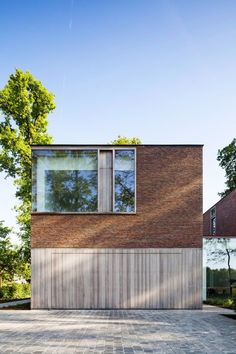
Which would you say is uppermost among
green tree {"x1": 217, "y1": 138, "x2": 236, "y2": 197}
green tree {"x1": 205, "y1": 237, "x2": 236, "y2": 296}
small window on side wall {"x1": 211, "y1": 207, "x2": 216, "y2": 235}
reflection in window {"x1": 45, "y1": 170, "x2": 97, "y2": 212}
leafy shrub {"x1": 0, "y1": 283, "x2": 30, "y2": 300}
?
green tree {"x1": 217, "y1": 138, "x2": 236, "y2": 197}

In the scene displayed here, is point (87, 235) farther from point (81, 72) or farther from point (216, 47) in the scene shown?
point (216, 47)

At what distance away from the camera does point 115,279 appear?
16844mm

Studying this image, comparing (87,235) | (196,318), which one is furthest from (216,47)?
(196,318)

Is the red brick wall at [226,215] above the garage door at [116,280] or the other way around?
above

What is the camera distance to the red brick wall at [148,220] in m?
17.1

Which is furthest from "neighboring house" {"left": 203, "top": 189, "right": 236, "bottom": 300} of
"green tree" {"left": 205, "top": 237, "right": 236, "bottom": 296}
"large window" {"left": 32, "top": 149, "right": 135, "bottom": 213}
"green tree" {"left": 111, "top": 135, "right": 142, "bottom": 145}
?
"green tree" {"left": 111, "top": 135, "right": 142, "bottom": 145}

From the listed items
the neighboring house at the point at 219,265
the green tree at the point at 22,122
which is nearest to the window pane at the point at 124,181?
the neighboring house at the point at 219,265

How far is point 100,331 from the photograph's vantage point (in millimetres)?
11281

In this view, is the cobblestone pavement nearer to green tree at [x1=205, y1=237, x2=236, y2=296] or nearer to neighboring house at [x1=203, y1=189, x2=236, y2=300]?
neighboring house at [x1=203, y1=189, x2=236, y2=300]

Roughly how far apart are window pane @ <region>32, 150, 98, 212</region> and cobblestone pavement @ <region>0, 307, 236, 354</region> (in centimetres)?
421

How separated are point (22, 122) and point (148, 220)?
10.8 m

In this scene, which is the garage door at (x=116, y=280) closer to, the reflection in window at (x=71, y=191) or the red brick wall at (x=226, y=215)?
the reflection in window at (x=71, y=191)

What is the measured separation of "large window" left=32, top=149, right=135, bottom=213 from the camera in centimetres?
1716

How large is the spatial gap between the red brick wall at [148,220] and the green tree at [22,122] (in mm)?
7497
